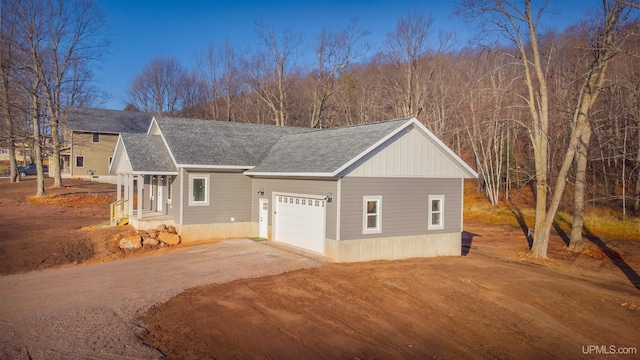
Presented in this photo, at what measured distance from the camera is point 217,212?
20312 mm

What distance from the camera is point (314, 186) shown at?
17.0 m

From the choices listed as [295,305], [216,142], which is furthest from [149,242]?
[295,305]

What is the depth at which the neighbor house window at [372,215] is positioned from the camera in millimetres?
16547

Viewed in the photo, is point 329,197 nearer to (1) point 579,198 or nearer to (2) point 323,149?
(2) point 323,149

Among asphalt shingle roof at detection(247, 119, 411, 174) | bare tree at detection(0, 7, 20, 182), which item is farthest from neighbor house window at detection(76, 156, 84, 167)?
asphalt shingle roof at detection(247, 119, 411, 174)

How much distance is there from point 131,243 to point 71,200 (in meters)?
18.2

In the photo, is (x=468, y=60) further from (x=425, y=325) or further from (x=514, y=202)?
(x=425, y=325)

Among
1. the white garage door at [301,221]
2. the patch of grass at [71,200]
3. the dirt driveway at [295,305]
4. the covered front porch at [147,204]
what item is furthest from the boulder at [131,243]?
the patch of grass at [71,200]

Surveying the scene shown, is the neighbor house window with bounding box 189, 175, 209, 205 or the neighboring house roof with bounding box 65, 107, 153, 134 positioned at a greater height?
the neighboring house roof with bounding box 65, 107, 153, 134

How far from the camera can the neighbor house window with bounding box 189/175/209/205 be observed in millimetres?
19766

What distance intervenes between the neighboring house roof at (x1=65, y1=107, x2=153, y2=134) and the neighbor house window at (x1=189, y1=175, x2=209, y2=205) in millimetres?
32607

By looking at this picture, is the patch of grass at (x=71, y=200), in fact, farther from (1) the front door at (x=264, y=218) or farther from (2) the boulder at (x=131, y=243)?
(1) the front door at (x=264, y=218)

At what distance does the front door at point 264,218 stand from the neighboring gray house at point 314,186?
0.16ft

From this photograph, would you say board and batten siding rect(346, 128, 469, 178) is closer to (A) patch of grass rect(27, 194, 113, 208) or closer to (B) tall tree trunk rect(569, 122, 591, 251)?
(B) tall tree trunk rect(569, 122, 591, 251)
